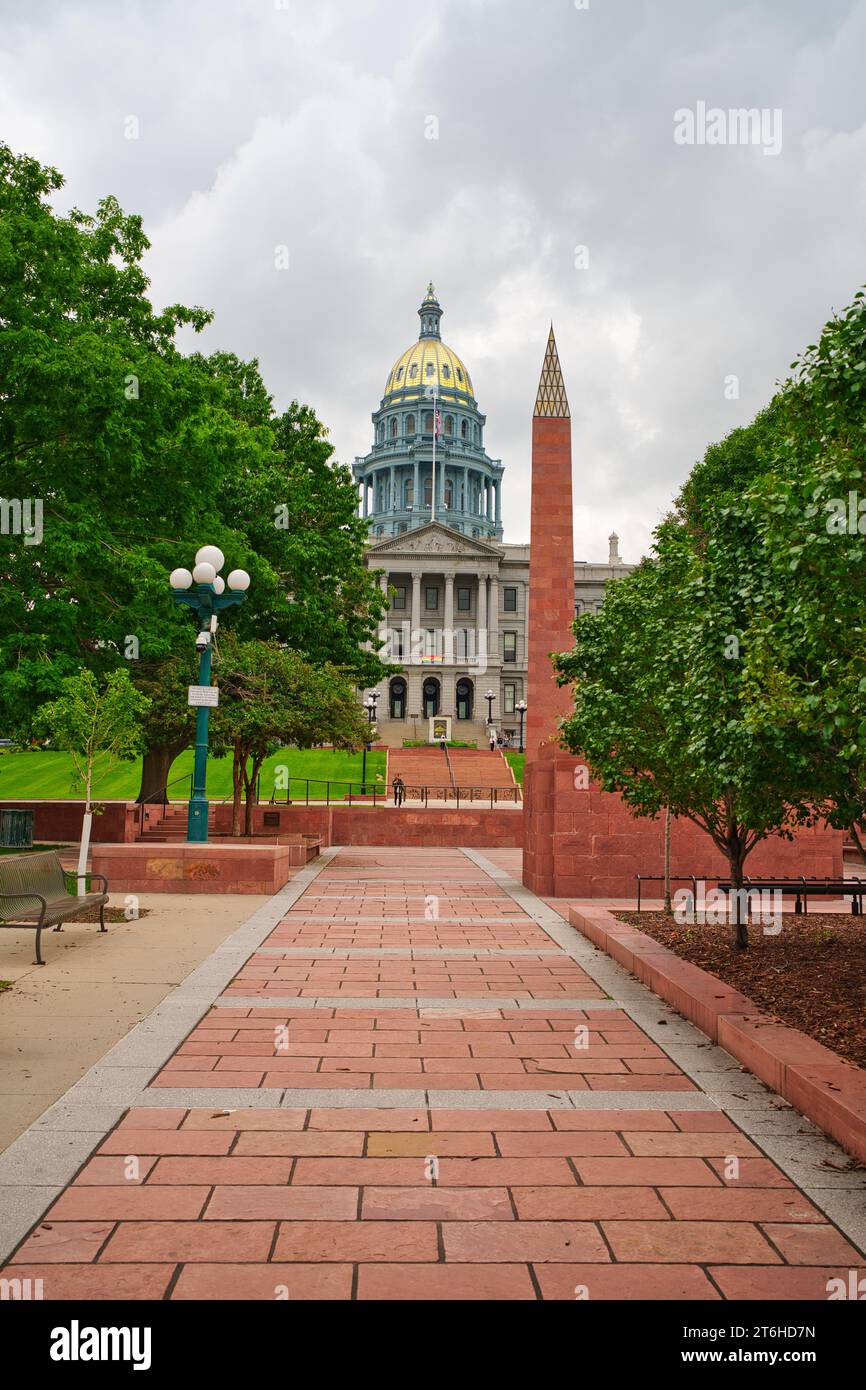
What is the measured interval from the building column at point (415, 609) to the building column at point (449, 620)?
98.1 inches

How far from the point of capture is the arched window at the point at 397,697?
89.3 metres

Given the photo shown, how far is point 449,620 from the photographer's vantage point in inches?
3575

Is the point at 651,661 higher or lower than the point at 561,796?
higher

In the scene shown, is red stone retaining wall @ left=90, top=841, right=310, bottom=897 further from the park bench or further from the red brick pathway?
the red brick pathway

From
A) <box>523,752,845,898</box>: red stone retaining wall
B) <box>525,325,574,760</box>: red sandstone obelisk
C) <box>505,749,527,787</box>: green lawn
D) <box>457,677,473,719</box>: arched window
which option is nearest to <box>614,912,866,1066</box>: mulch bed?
<box>523,752,845,898</box>: red stone retaining wall

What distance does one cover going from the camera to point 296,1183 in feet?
13.9

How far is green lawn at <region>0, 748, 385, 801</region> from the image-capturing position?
42719mm

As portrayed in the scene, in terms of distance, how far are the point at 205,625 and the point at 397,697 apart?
243 ft

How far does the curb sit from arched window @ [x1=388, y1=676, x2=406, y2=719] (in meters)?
79.9

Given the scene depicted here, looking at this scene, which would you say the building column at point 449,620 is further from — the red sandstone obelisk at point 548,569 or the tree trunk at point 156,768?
the red sandstone obelisk at point 548,569

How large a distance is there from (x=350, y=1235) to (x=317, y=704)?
17.5 meters

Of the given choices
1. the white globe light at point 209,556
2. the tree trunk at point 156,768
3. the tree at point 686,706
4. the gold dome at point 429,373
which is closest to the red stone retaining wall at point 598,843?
the tree at point 686,706
